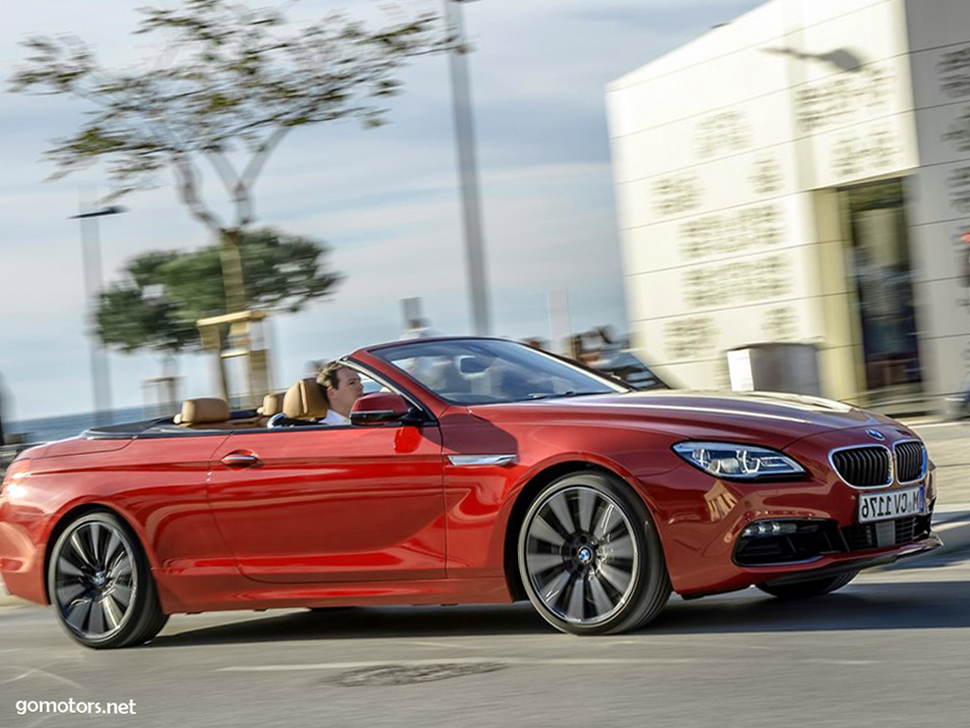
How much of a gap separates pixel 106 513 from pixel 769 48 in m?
17.1

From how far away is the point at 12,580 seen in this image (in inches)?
363

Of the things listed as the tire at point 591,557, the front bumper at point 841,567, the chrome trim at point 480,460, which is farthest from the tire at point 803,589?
the chrome trim at point 480,460

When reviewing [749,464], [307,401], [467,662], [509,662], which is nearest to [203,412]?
[307,401]

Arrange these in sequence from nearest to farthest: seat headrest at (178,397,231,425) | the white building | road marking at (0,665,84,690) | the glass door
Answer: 1. road marking at (0,665,84,690)
2. seat headrest at (178,397,231,425)
3. the white building
4. the glass door

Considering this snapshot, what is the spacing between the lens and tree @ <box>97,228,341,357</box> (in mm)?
49781

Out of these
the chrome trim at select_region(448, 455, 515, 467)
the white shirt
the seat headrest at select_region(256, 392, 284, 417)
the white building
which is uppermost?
the white building

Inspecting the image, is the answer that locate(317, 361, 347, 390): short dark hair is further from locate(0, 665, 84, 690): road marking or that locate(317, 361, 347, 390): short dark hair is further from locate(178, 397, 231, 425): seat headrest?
locate(0, 665, 84, 690): road marking

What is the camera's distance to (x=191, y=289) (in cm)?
5538

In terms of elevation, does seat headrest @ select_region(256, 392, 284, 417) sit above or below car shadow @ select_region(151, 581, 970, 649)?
above

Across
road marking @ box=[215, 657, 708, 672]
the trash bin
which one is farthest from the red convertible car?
the trash bin

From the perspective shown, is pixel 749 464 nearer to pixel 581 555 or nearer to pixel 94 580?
pixel 581 555

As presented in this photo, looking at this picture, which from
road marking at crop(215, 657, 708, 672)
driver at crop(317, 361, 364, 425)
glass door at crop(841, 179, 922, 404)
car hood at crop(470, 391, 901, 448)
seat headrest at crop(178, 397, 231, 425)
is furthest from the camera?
glass door at crop(841, 179, 922, 404)

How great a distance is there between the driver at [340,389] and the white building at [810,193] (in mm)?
13840

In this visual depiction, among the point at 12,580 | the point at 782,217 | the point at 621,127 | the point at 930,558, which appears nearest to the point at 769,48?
the point at 782,217
